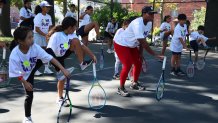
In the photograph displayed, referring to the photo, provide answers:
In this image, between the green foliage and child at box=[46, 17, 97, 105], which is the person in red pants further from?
the green foliage

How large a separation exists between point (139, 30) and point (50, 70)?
3914mm

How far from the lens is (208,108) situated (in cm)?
616

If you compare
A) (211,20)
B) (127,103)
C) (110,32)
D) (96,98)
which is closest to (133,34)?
(127,103)

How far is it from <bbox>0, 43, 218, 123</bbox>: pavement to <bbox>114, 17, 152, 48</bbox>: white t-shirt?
3.69 ft

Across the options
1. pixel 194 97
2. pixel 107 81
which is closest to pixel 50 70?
pixel 107 81

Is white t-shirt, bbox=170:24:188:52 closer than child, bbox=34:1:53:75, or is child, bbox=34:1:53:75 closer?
child, bbox=34:1:53:75

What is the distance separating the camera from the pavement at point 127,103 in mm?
→ 5410

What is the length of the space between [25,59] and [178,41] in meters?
5.58

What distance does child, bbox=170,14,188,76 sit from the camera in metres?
8.90

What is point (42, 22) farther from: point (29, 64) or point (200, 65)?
point (200, 65)

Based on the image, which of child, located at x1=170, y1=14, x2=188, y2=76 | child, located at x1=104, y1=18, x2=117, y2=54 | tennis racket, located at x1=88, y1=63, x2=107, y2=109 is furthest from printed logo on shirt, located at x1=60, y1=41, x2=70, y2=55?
child, located at x1=104, y1=18, x2=117, y2=54

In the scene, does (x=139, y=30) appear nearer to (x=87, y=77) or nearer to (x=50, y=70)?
(x=87, y=77)

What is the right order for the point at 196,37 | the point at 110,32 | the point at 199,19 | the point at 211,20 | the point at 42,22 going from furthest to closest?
the point at 199,19, the point at 211,20, the point at 110,32, the point at 196,37, the point at 42,22

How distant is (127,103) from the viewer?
250 inches
